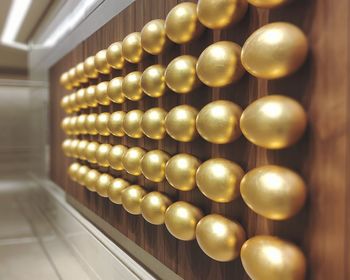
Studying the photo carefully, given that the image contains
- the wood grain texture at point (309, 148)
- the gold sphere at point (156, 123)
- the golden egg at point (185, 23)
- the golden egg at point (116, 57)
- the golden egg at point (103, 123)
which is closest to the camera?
the wood grain texture at point (309, 148)

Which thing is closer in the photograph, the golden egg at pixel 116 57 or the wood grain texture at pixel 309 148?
the wood grain texture at pixel 309 148

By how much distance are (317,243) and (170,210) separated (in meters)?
0.25

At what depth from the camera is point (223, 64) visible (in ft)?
1.44

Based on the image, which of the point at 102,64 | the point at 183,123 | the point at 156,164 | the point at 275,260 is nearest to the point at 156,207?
the point at 156,164

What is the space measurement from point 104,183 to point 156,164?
12.3 inches

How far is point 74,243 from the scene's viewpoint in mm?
1139

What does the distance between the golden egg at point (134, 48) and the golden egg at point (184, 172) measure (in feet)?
0.85

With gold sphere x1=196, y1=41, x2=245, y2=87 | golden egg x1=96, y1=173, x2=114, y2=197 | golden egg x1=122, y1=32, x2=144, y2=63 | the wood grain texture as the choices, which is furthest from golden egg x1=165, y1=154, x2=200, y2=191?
golden egg x1=96, y1=173, x2=114, y2=197

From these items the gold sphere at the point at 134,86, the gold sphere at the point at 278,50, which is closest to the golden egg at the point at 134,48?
the gold sphere at the point at 134,86

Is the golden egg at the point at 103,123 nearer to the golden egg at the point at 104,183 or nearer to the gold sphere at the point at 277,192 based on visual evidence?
the golden egg at the point at 104,183

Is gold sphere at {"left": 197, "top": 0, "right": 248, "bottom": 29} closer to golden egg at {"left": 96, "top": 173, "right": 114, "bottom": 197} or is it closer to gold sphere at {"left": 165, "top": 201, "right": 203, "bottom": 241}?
gold sphere at {"left": 165, "top": 201, "right": 203, "bottom": 241}

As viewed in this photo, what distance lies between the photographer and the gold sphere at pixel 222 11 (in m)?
0.44

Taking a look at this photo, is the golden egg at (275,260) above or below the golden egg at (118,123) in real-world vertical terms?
below

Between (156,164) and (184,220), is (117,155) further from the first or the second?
(184,220)
